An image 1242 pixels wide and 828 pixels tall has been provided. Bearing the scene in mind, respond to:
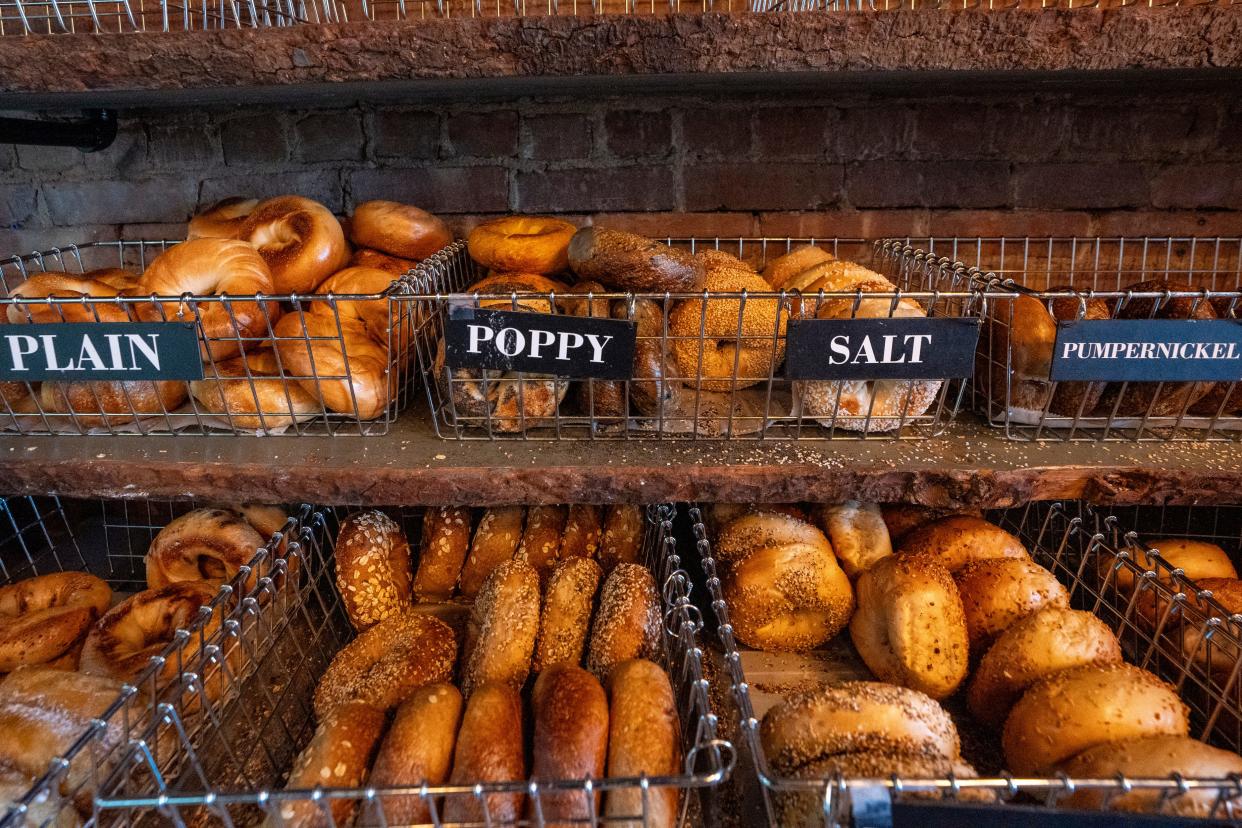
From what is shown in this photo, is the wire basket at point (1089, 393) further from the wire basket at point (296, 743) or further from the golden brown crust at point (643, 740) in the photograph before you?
the golden brown crust at point (643, 740)

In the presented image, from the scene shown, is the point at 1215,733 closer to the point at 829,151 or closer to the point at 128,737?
the point at 829,151

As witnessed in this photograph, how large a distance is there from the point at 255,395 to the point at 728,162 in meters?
1.25

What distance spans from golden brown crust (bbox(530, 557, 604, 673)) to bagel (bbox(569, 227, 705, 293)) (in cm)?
51

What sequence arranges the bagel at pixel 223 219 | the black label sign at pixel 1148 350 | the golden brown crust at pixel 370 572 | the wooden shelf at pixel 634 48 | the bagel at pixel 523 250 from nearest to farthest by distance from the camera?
the wooden shelf at pixel 634 48, the black label sign at pixel 1148 350, the golden brown crust at pixel 370 572, the bagel at pixel 523 250, the bagel at pixel 223 219

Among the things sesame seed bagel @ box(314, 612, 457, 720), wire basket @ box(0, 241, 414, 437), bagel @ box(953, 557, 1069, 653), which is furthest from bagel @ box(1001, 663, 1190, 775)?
wire basket @ box(0, 241, 414, 437)

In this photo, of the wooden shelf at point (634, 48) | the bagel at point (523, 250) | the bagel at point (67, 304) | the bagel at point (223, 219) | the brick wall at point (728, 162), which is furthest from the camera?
the brick wall at point (728, 162)

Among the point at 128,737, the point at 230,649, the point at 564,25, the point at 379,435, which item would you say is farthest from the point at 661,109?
the point at 128,737

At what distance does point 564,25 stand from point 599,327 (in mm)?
428

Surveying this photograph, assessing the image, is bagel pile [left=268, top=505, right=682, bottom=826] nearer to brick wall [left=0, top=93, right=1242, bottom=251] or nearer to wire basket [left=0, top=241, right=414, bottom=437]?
wire basket [left=0, top=241, right=414, bottom=437]

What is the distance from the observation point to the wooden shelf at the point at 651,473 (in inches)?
46.3

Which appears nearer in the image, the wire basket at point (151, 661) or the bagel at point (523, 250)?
the wire basket at point (151, 661)

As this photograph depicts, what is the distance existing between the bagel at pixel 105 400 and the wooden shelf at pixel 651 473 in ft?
0.30

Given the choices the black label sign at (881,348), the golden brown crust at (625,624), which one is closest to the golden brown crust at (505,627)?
the golden brown crust at (625,624)

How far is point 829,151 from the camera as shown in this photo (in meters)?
1.83
